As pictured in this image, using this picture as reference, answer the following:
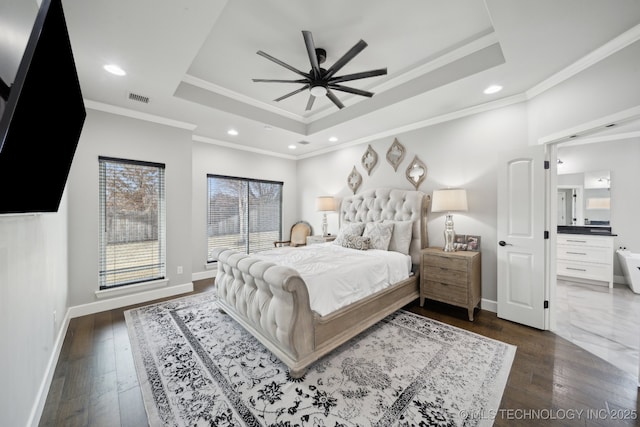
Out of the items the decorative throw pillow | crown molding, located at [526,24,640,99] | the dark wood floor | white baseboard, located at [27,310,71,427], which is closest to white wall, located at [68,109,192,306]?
white baseboard, located at [27,310,71,427]

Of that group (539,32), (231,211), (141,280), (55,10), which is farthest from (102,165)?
(539,32)

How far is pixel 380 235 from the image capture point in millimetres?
3643

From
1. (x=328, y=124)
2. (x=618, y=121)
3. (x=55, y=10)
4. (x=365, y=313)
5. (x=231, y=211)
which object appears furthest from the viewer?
(x=231, y=211)

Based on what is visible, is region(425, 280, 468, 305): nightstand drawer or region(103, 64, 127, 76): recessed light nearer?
region(103, 64, 127, 76): recessed light

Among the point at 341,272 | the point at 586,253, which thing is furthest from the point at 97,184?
the point at 586,253

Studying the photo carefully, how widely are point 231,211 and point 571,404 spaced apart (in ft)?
16.9

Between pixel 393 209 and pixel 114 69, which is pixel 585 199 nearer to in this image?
pixel 393 209

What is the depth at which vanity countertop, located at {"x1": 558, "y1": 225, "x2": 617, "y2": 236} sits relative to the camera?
432 cm

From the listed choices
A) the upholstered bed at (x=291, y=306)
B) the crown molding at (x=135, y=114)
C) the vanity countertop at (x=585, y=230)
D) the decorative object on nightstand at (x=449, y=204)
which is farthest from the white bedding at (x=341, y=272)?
the vanity countertop at (x=585, y=230)

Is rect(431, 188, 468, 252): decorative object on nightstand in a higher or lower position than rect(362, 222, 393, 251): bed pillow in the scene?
higher

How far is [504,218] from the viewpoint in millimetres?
2992

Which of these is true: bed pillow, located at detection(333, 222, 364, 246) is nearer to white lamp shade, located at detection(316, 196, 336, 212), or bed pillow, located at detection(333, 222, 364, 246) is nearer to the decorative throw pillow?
the decorative throw pillow

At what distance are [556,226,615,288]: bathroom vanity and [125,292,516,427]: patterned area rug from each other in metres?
3.45

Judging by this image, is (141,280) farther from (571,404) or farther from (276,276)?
(571,404)
